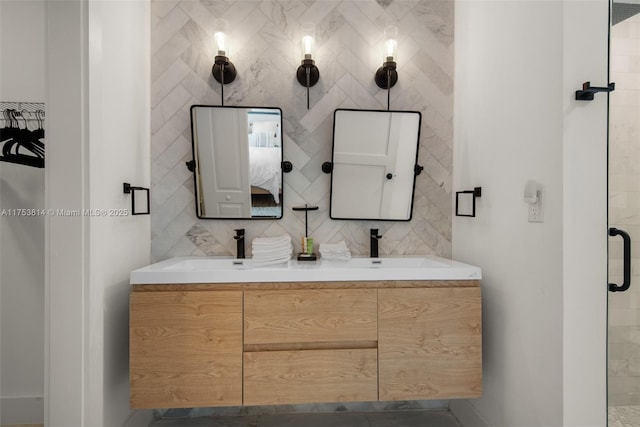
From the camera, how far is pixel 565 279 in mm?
1281

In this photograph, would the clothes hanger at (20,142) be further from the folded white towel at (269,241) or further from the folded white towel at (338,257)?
the folded white towel at (338,257)

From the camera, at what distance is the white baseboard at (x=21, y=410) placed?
1.83 meters

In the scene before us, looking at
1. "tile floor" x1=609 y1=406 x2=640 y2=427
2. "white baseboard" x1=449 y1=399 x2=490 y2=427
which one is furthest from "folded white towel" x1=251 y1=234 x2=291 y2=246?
"tile floor" x1=609 y1=406 x2=640 y2=427

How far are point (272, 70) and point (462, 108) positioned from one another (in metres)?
1.18

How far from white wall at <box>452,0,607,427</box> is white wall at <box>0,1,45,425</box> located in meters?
2.42

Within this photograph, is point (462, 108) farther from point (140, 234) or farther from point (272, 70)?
point (140, 234)

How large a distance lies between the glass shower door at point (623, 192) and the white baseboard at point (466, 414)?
0.59m

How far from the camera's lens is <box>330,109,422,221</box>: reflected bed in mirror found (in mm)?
2090

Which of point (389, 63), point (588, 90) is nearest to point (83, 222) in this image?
point (389, 63)

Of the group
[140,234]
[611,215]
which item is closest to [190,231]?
[140,234]

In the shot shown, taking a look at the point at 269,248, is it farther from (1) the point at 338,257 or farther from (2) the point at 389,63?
(2) the point at 389,63

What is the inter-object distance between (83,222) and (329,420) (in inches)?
65.1

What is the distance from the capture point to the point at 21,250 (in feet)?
6.08

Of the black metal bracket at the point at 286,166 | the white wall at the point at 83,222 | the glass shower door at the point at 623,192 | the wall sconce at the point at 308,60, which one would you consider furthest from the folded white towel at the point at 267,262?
the glass shower door at the point at 623,192
